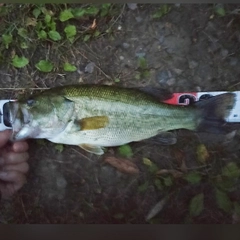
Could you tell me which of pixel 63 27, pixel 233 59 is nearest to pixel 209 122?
pixel 233 59

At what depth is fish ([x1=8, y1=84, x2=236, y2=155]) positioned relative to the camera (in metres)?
1.60

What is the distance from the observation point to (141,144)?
1710 millimetres

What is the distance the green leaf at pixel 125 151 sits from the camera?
170 centimetres

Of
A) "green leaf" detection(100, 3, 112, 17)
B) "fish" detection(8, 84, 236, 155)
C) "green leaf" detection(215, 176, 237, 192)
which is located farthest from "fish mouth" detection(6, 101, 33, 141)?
"green leaf" detection(215, 176, 237, 192)

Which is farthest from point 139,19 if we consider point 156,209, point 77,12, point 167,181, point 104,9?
point 156,209

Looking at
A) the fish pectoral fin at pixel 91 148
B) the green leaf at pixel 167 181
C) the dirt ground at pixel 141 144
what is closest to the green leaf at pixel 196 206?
the dirt ground at pixel 141 144

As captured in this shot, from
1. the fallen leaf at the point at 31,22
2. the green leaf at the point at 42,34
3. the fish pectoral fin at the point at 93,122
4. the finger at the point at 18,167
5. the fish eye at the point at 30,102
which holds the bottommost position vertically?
the finger at the point at 18,167

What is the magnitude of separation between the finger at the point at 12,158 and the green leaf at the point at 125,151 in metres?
0.41

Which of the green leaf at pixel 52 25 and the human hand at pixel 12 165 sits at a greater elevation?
the green leaf at pixel 52 25

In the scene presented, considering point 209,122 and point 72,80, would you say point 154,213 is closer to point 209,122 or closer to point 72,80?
point 209,122

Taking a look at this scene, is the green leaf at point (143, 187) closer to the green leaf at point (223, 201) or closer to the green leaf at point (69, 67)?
the green leaf at point (223, 201)

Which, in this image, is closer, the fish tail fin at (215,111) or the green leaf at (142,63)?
the fish tail fin at (215,111)

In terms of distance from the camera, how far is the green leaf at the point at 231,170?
1.68 metres

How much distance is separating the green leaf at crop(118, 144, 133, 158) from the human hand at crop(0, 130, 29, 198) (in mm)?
402
